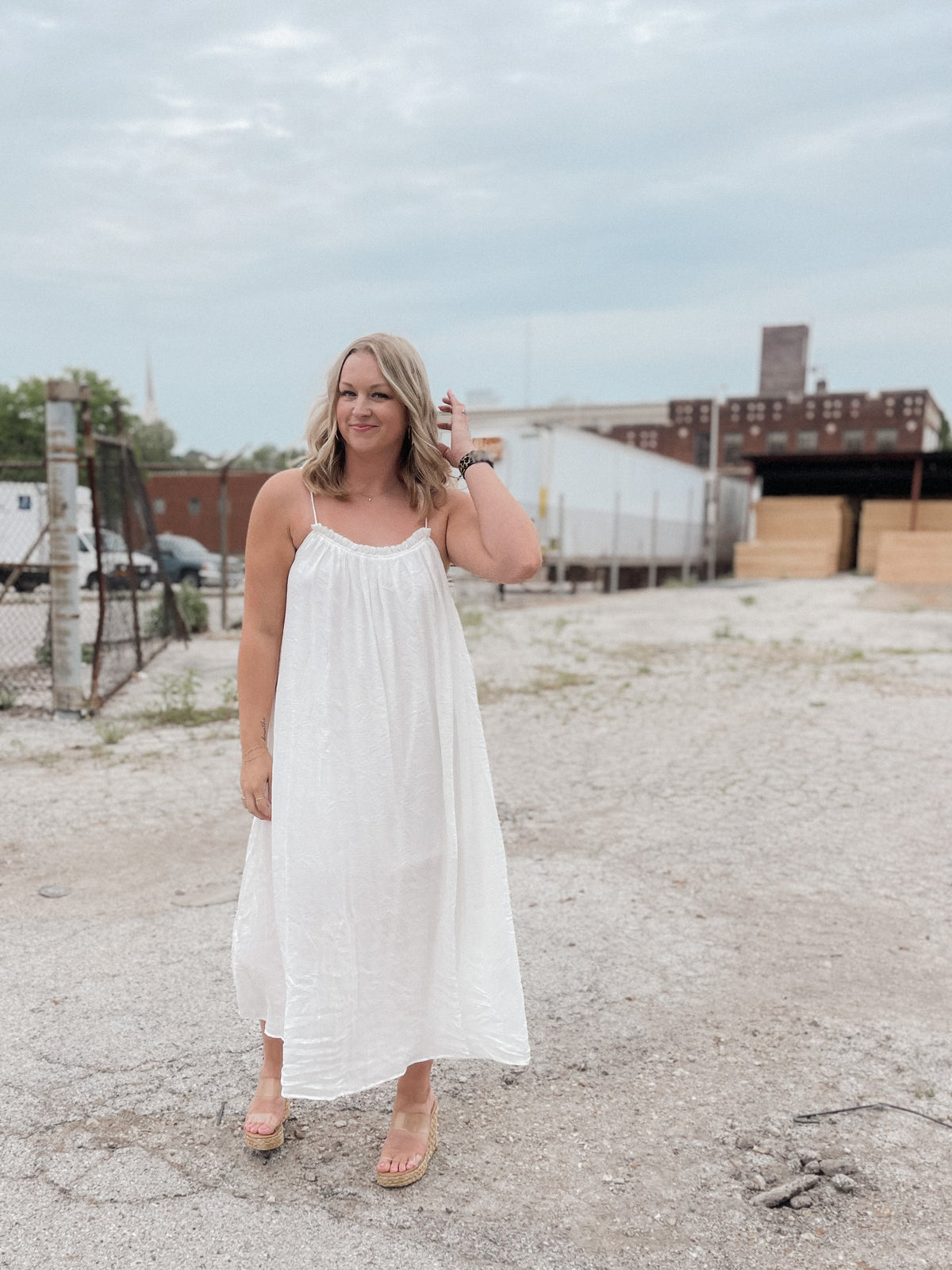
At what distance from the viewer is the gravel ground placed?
224cm

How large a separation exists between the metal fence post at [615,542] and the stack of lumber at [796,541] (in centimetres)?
413

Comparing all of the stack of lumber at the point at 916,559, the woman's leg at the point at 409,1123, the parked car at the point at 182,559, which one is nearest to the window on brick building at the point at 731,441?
the stack of lumber at the point at 916,559

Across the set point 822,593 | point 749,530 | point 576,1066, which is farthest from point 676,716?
point 749,530

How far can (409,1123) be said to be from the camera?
2475 millimetres

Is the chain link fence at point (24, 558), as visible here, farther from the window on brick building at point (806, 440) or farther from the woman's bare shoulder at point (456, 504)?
the window on brick building at point (806, 440)

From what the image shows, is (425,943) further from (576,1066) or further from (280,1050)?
(576,1066)

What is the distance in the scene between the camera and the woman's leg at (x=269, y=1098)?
249 centimetres

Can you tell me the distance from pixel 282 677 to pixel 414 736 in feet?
1.10

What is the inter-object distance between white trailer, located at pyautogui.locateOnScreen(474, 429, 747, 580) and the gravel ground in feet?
41.8

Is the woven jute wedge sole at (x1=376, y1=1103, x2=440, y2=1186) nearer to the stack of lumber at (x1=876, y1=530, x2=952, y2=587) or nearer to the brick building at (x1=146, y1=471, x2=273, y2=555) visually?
the stack of lumber at (x1=876, y1=530, x2=952, y2=587)

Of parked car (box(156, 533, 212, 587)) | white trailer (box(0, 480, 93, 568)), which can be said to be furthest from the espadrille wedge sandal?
parked car (box(156, 533, 212, 587))

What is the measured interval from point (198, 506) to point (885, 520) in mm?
22594

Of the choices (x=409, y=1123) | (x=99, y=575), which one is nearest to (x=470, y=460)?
(x=409, y=1123)

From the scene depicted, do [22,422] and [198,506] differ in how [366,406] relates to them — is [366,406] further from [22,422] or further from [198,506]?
[22,422]
